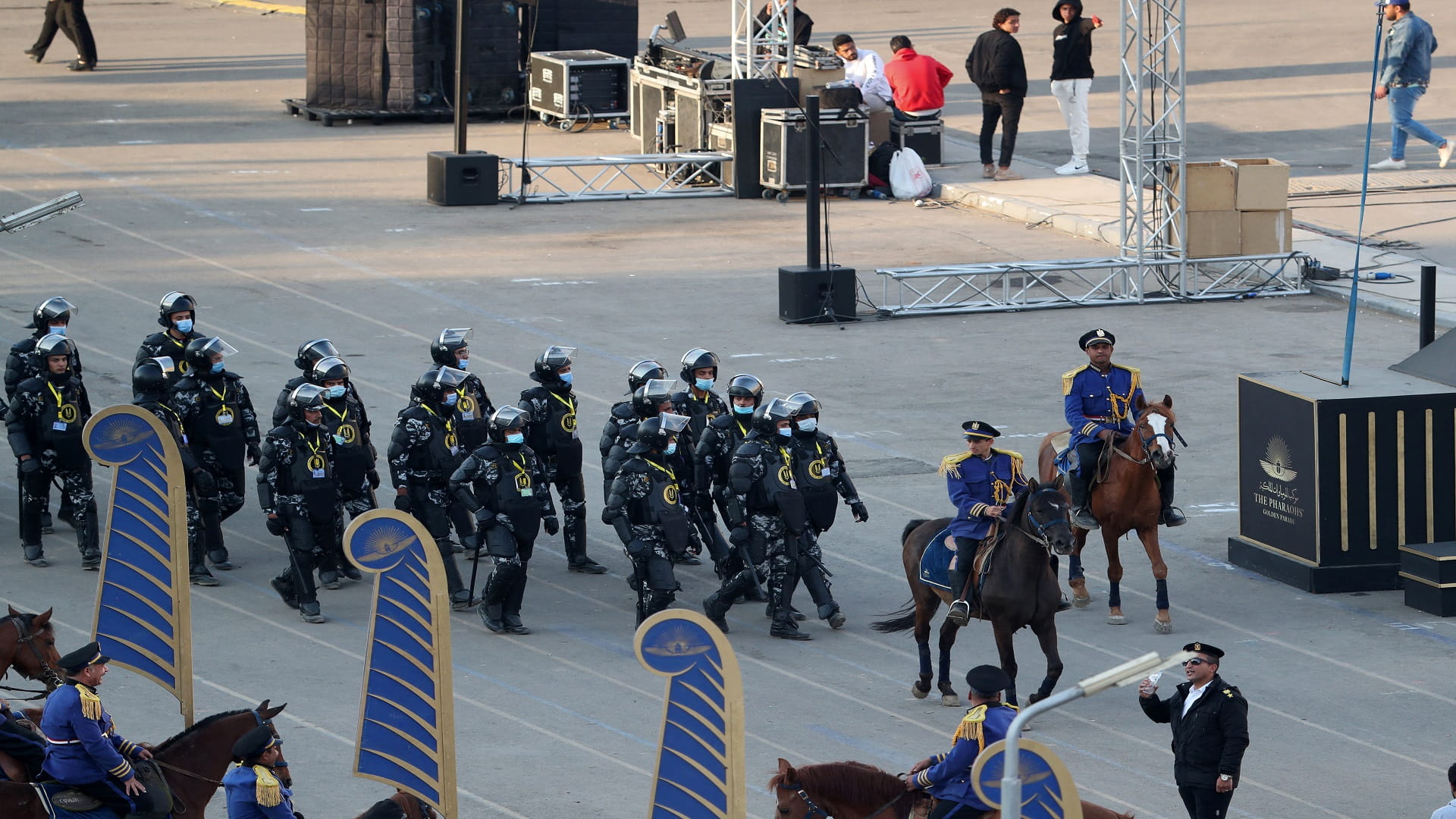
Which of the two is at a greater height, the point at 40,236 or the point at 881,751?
the point at 40,236

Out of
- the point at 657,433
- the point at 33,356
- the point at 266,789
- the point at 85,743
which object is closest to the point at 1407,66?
the point at 657,433

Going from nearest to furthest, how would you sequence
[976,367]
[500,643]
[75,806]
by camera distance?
[75,806], [500,643], [976,367]

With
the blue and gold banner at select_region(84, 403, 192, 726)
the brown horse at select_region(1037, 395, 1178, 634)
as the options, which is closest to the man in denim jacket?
the brown horse at select_region(1037, 395, 1178, 634)

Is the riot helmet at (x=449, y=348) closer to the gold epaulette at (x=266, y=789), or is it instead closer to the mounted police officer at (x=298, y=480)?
the mounted police officer at (x=298, y=480)

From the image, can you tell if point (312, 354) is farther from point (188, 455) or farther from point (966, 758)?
point (966, 758)

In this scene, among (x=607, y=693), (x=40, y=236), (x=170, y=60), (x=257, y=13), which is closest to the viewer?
(x=607, y=693)

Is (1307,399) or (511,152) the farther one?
(511,152)

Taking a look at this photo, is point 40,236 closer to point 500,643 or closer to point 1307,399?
point 500,643

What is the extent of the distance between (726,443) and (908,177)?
15871mm

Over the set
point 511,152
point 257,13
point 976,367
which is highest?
point 257,13

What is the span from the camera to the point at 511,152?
112ft

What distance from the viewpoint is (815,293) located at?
24.5 meters

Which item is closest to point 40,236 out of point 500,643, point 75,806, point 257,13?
point 500,643

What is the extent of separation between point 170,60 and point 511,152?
1272cm
